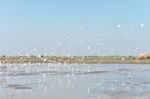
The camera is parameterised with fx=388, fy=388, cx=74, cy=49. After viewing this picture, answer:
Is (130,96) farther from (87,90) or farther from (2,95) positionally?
(2,95)

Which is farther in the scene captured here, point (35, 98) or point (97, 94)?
point (97, 94)

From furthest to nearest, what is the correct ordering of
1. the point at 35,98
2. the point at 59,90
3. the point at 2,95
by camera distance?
1. the point at 59,90
2. the point at 2,95
3. the point at 35,98

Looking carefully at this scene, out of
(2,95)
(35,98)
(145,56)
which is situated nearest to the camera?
(35,98)

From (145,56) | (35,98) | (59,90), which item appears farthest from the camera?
(145,56)

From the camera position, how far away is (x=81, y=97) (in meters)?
25.7

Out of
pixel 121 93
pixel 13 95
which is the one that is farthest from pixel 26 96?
pixel 121 93

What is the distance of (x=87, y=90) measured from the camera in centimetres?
3036

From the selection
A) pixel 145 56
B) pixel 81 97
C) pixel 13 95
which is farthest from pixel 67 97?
pixel 145 56

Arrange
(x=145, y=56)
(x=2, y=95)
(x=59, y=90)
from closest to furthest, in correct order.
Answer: (x=2, y=95) → (x=59, y=90) → (x=145, y=56)

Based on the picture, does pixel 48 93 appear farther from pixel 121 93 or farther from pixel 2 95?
pixel 121 93

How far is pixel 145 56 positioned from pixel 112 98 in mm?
117739

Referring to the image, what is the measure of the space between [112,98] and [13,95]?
7.09 m

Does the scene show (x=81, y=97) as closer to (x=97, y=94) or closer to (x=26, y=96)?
(x=97, y=94)

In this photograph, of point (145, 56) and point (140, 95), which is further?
point (145, 56)
